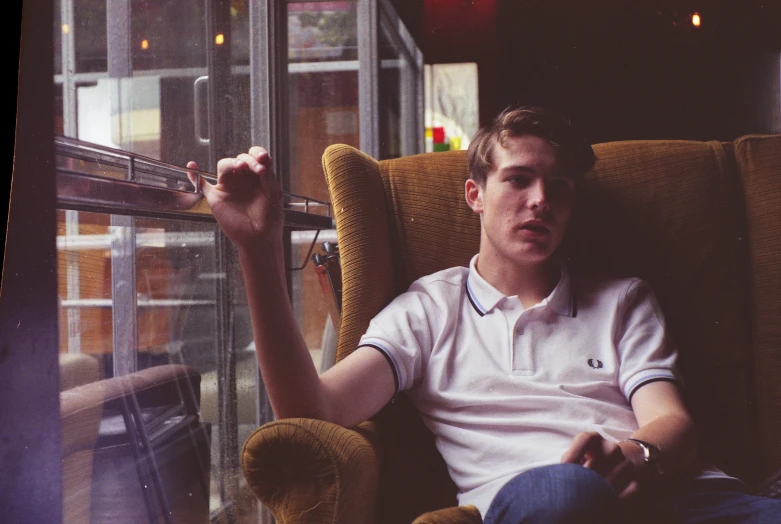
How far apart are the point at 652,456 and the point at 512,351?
26cm

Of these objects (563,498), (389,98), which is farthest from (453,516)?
Answer: (389,98)

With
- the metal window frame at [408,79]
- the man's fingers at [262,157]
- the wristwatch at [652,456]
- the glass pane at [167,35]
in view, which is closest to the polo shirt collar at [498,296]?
the wristwatch at [652,456]

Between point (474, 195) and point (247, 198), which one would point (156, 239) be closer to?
point (247, 198)

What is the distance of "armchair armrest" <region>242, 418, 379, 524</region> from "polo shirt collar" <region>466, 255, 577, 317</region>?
1.20 feet

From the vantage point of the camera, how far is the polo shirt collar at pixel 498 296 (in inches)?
44.6

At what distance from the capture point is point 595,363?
108 centimetres

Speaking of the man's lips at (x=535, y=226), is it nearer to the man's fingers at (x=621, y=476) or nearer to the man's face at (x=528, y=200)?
the man's face at (x=528, y=200)

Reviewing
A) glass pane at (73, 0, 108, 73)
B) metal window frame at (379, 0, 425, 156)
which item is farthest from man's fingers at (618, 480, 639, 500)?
metal window frame at (379, 0, 425, 156)

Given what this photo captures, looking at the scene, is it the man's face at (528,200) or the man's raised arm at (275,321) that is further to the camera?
the man's face at (528,200)

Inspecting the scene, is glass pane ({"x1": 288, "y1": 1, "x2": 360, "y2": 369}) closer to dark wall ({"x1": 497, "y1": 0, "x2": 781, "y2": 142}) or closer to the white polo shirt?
the white polo shirt

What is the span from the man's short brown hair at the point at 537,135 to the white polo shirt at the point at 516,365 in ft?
0.65

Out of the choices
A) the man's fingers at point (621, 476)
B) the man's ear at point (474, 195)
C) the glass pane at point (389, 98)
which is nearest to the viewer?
the man's fingers at point (621, 476)

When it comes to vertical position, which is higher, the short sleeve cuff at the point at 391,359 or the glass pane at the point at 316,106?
the glass pane at the point at 316,106

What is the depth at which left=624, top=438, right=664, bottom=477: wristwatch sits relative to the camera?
2.99ft
